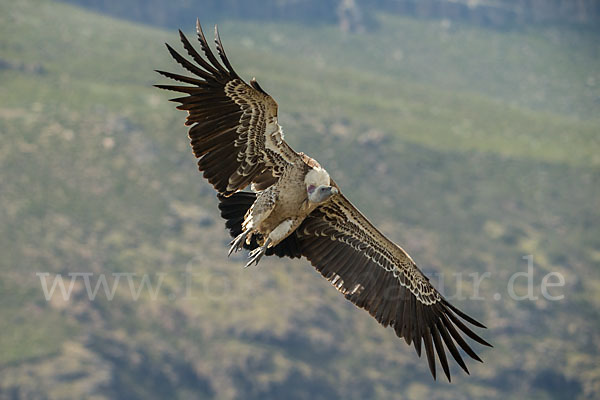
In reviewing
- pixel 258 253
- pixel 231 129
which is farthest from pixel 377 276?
pixel 231 129

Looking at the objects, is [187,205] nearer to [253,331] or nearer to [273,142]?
[253,331]

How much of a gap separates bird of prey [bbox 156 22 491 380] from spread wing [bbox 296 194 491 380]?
0.02 metres

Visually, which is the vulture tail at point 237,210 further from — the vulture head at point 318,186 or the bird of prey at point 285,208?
the vulture head at point 318,186

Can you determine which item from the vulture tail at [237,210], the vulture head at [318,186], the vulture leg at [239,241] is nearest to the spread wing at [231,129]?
the vulture head at [318,186]

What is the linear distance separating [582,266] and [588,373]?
675 inches

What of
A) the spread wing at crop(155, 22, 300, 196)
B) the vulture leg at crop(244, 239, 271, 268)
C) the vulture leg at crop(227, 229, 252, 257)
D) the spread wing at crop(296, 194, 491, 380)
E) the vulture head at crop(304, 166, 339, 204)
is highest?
the spread wing at crop(155, 22, 300, 196)

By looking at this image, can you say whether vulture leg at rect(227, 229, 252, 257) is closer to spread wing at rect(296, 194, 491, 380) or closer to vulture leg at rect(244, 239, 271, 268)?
vulture leg at rect(244, 239, 271, 268)

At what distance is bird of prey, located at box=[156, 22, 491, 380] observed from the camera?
2125 cm

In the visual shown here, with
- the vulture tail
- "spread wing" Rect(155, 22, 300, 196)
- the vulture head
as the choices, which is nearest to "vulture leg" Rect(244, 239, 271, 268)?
the vulture tail

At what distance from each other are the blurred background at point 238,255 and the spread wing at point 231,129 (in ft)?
393

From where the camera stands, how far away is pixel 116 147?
162 meters

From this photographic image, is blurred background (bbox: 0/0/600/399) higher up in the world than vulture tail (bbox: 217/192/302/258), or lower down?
lower down

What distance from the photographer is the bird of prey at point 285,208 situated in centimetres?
2125

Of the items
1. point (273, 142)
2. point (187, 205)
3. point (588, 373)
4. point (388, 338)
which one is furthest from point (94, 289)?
point (273, 142)
